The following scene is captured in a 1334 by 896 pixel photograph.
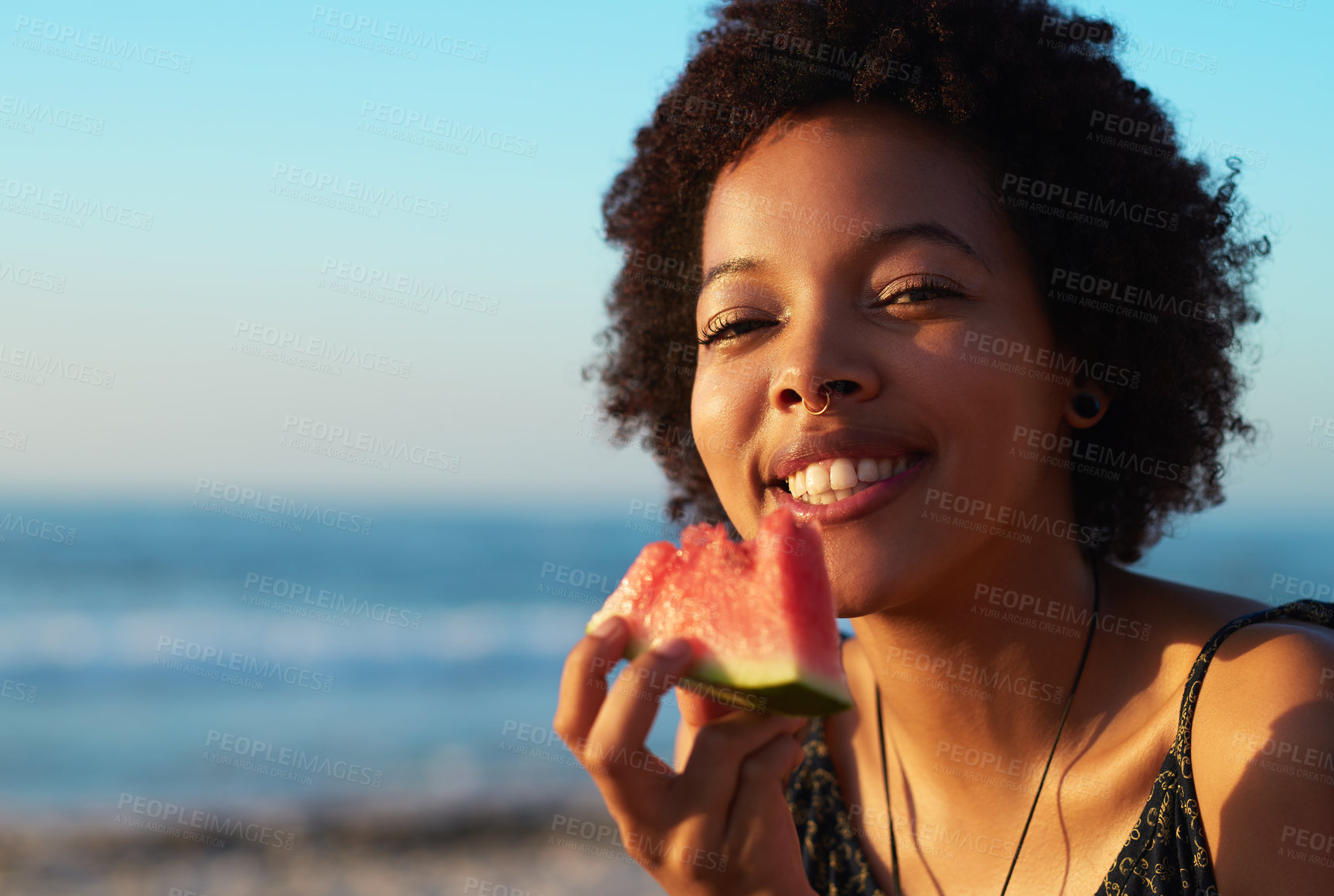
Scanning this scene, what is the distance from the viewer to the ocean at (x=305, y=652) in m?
11.9

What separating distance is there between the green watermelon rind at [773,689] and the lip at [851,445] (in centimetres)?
69

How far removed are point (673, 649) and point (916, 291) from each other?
51.5 inches

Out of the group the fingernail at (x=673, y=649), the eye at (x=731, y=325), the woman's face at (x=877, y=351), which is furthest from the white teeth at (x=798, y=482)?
the fingernail at (x=673, y=649)

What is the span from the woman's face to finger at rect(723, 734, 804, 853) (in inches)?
21.7

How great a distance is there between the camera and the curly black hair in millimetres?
3193

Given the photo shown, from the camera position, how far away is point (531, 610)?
26.0 meters

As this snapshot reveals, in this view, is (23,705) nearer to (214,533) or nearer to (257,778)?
(257,778)

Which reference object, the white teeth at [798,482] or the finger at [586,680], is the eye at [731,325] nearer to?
the white teeth at [798,482]

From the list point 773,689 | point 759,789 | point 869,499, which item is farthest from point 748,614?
point 869,499

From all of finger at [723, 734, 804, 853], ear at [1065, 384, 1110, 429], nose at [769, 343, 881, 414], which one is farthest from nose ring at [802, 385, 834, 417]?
ear at [1065, 384, 1110, 429]

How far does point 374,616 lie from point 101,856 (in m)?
14.8

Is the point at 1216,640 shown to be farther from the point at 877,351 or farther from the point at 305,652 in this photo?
the point at 305,652

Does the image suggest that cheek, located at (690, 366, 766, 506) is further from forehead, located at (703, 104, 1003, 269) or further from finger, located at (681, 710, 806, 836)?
finger, located at (681, 710, 806, 836)

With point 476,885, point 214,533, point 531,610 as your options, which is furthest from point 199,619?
point 476,885
